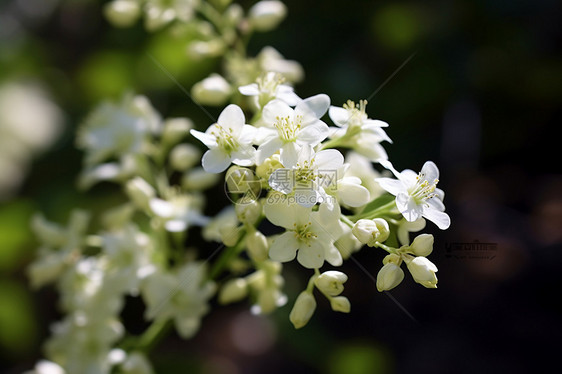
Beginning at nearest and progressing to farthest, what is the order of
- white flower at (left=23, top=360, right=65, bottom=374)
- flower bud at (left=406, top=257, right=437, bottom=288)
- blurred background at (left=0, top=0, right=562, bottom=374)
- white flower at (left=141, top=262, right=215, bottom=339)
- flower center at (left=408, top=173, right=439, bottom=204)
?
1. flower bud at (left=406, top=257, right=437, bottom=288)
2. flower center at (left=408, top=173, right=439, bottom=204)
3. white flower at (left=141, top=262, right=215, bottom=339)
4. white flower at (left=23, top=360, right=65, bottom=374)
5. blurred background at (left=0, top=0, right=562, bottom=374)

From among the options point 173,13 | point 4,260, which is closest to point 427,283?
point 173,13

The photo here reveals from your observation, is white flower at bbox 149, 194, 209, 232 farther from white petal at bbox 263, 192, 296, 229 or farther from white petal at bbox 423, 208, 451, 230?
white petal at bbox 423, 208, 451, 230

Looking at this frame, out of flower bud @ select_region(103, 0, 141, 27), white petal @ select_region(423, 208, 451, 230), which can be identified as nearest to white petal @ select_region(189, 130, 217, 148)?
white petal @ select_region(423, 208, 451, 230)

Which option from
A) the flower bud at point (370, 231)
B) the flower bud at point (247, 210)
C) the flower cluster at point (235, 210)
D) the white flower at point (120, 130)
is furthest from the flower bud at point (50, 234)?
the flower bud at point (370, 231)

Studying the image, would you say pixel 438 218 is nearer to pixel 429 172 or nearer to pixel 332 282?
pixel 429 172

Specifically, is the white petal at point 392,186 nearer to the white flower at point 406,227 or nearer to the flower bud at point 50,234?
the white flower at point 406,227

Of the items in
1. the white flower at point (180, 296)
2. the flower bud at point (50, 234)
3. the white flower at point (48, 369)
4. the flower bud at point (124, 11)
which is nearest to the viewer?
the white flower at point (180, 296)
